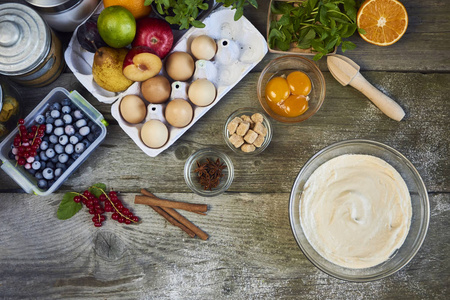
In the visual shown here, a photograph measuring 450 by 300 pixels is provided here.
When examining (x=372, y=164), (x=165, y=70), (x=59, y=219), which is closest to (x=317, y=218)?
(x=372, y=164)

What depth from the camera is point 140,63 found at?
114cm

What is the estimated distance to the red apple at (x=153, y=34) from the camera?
118 cm

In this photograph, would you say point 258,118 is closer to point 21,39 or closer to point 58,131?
point 58,131

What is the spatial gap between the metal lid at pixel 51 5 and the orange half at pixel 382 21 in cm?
94

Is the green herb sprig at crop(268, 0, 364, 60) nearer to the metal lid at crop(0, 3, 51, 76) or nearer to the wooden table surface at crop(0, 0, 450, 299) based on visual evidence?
the wooden table surface at crop(0, 0, 450, 299)

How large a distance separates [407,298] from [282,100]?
82 centimetres

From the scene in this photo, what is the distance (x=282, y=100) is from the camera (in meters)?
1.27

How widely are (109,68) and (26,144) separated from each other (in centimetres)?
37

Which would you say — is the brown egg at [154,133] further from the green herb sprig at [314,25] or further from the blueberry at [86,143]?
the green herb sprig at [314,25]

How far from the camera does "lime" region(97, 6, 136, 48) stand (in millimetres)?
1097

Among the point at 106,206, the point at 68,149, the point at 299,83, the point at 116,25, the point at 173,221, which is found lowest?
the point at 173,221

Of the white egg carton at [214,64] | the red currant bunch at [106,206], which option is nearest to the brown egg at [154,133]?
the white egg carton at [214,64]

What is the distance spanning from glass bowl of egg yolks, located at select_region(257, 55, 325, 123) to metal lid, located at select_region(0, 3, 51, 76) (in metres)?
0.72

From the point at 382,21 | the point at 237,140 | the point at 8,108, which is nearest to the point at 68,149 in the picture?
the point at 8,108
